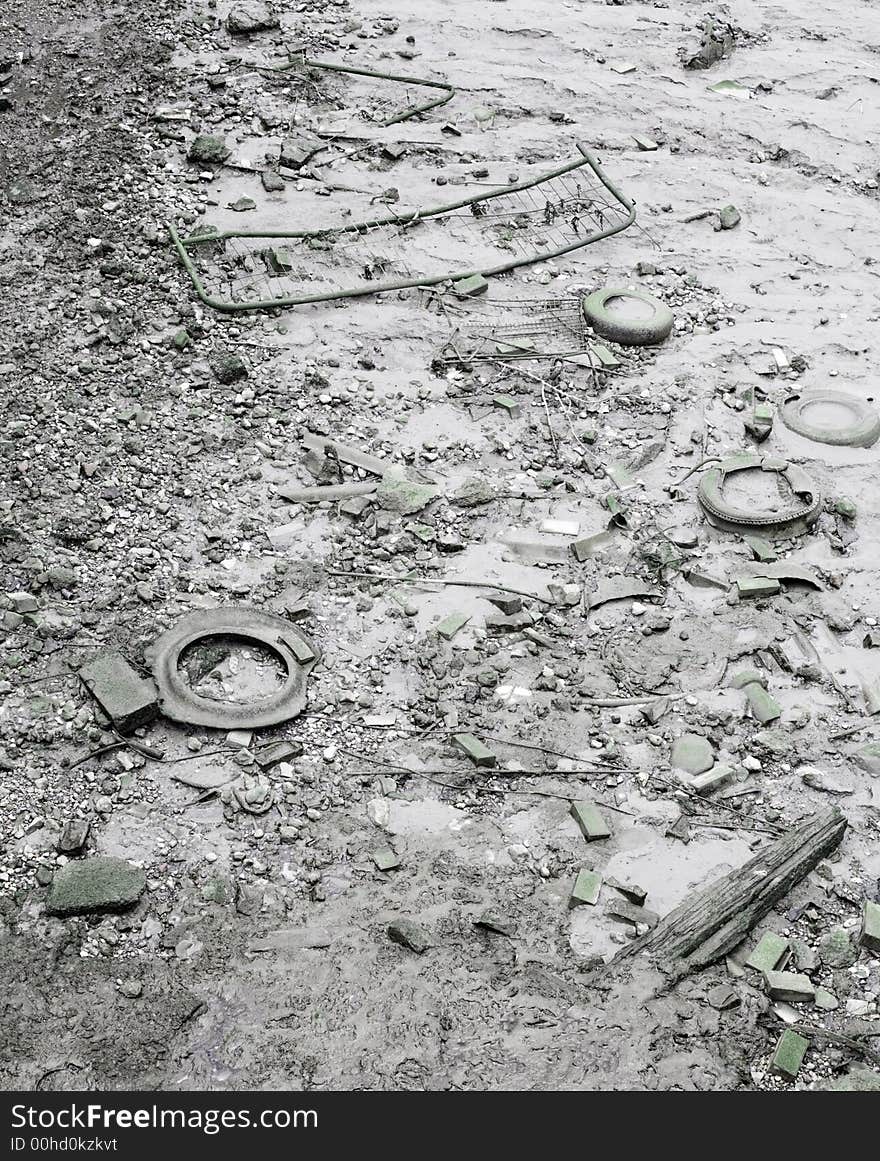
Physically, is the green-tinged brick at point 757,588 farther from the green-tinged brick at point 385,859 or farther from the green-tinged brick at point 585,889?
the green-tinged brick at point 385,859

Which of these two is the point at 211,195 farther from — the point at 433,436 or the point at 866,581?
the point at 866,581

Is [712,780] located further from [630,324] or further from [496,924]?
[630,324]

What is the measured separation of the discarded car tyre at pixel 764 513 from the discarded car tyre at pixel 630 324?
3.49ft

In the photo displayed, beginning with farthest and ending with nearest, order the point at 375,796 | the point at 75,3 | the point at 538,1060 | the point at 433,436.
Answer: the point at 75,3 < the point at 433,436 < the point at 375,796 < the point at 538,1060

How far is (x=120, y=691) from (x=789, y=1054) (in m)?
2.60

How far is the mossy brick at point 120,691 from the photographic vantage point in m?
4.43

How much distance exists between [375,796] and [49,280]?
12.8 feet

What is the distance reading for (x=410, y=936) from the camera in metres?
3.85

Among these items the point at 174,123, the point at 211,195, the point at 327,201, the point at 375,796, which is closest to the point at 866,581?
the point at 375,796

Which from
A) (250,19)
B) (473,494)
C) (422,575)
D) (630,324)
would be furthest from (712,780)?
(250,19)

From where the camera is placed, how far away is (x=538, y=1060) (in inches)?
139

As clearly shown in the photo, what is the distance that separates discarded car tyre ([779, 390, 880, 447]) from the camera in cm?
603

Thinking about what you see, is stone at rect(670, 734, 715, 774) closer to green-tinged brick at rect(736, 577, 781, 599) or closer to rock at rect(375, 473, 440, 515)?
green-tinged brick at rect(736, 577, 781, 599)

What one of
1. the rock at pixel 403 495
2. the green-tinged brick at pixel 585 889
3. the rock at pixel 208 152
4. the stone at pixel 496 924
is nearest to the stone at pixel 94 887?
the stone at pixel 496 924
